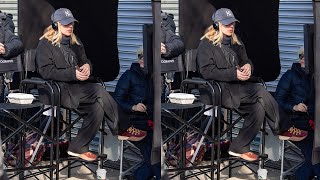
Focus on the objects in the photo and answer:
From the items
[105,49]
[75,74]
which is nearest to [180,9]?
[105,49]

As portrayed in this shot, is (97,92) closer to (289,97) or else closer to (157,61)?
(157,61)

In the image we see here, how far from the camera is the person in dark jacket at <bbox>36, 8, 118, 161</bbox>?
22.9ft

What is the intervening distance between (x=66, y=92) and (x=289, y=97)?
7.26 feet

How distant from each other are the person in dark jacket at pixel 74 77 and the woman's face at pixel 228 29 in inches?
51.1

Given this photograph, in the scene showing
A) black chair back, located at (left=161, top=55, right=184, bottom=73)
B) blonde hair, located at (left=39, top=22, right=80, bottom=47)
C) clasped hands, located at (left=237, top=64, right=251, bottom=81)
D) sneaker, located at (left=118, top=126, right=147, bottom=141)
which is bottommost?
sneaker, located at (left=118, top=126, right=147, bottom=141)

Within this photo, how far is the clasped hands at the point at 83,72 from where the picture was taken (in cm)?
689

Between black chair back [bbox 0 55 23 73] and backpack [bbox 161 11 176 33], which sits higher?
backpack [bbox 161 11 176 33]

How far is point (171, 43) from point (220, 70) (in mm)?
529

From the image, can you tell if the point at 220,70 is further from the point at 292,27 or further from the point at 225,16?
the point at 292,27

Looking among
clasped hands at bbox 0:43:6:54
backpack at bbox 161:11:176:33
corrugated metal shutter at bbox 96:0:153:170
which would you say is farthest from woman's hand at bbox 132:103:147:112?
clasped hands at bbox 0:43:6:54

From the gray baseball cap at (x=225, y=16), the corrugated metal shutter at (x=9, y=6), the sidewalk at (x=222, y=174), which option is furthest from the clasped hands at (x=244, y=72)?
the corrugated metal shutter at (x=9, y=6)

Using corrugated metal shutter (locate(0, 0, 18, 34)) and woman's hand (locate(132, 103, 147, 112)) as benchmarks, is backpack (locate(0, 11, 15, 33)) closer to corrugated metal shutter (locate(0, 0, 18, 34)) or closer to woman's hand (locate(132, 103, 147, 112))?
corrugated metal shutter (locate(0, 0, 18, 34))

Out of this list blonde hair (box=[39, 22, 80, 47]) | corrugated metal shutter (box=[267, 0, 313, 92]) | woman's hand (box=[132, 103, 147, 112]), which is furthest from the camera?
corrugated metal shutter (box=[267, 0, 313, 92])

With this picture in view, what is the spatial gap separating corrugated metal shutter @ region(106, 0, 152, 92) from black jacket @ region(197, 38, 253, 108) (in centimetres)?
64
